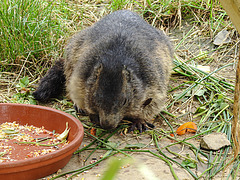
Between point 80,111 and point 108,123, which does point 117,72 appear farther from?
point 80,111

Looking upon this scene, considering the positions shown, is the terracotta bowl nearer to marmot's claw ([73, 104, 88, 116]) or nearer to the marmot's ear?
the marmot's ear

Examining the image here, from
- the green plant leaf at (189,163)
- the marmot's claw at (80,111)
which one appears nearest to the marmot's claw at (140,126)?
the marmot's claw at (80,111)

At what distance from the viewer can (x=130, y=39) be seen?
445 centimetres

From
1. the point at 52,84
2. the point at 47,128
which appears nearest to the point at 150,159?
the point at 47,128

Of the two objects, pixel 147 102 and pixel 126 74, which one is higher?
pixel 126 74

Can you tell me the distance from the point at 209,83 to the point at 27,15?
10.8 ft

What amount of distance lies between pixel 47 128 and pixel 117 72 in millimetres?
1181

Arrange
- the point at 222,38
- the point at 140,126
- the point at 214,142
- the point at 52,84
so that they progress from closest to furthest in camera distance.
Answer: the point at 214,142, the point at 140,126, the point at 52,84, the point at 222,38

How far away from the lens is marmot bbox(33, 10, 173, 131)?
12.5 feet

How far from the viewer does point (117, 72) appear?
12.4ft

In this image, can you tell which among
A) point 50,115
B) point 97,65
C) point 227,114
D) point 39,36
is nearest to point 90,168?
point 50,115

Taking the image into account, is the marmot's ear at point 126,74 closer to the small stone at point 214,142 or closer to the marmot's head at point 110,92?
the marmot's head at point 110,92

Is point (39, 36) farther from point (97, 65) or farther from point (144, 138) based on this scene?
point (144, 138)

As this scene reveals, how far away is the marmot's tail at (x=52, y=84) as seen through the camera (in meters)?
5.17
